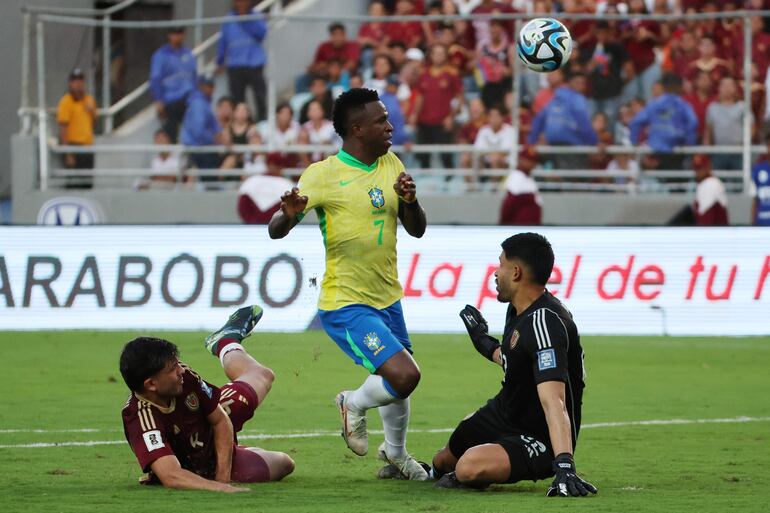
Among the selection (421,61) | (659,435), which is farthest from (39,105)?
(659,435)

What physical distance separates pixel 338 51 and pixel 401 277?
5.34 meters

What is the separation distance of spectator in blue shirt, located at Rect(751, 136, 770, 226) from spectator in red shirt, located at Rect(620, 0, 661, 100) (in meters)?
1.82

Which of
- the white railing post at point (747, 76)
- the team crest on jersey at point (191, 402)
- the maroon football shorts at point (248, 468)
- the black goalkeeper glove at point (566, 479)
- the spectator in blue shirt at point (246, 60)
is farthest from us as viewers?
the spectator in blue shirt at point (246, 60)

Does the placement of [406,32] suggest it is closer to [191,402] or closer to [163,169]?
[163,169]

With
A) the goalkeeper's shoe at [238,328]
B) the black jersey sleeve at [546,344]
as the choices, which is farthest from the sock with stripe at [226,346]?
the black jersey sleeve at [546,344]

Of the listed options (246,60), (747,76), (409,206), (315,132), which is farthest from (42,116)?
(409,206)

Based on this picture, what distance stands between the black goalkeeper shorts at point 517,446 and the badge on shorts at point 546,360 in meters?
0.49

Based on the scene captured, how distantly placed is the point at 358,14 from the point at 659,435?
48.8 ft

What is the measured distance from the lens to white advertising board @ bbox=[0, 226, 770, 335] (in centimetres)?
1705

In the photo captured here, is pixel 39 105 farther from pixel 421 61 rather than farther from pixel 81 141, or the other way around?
pixel 421 61

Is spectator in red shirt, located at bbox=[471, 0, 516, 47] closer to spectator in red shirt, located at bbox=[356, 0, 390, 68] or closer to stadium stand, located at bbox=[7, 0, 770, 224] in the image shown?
stadium stand, located at bbox=[7, 0, 770, 224]

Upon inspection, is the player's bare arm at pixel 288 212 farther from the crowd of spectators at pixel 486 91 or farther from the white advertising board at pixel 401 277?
the crowd of spectators at pixel 486 91

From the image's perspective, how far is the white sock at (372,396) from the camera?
8273 millimetres

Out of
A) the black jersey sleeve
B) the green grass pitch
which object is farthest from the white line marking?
the black jersey sleeve
